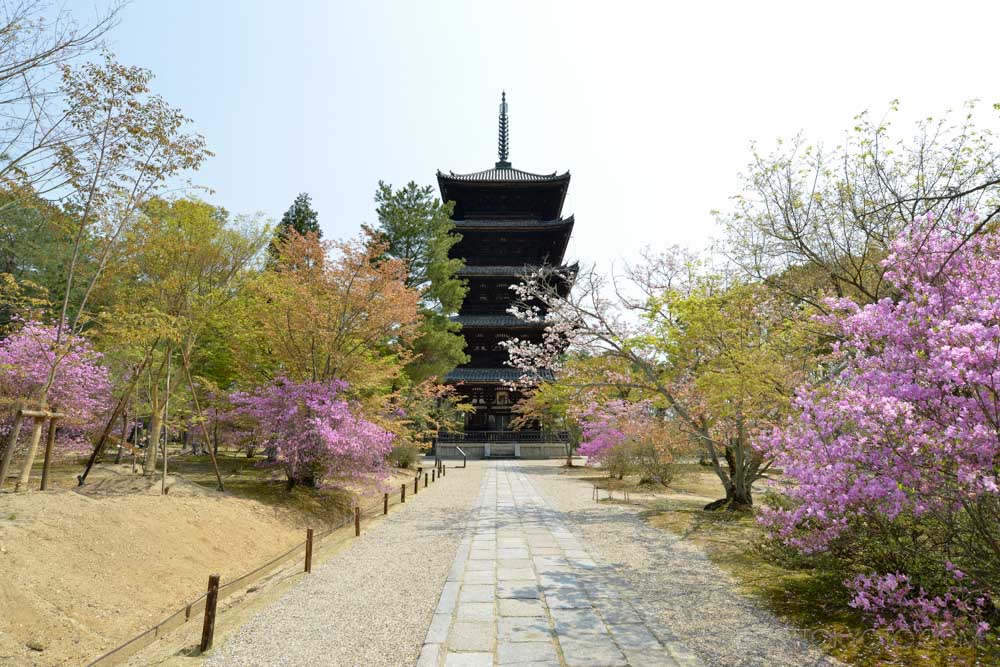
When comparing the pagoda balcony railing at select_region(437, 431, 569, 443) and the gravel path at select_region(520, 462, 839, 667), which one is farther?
the pagoda balcony railing at select_region(437, 431, 569, 443)

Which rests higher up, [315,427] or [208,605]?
[315,427]

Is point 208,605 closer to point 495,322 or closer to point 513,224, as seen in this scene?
point 495,322

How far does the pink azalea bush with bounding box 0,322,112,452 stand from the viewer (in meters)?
10.2

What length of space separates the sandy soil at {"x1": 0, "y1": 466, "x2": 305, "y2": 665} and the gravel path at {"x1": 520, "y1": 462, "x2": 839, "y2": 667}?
5300 millimetres

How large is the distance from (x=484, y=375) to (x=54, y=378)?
2090 cm

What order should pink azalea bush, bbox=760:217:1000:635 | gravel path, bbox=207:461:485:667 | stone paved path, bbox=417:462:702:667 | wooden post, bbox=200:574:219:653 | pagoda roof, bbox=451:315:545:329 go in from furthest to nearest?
pagoda roof, bbox=451:315:545:329 → wooden post, bbox=200:574:219:653 → gravel path, bbox=207:461:485:667 → stone paved path, bbox=417:462:702:667 → pink azalea bush, bbox=760:217:1000:635

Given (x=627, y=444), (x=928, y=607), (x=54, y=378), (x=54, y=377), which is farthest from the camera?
(x=627, y=444)

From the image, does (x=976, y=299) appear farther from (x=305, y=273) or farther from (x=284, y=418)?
(x=305, y=273)

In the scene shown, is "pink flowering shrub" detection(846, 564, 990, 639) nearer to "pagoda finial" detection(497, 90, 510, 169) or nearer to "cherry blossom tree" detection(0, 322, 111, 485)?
"cherry blossom tree" detection(0, 322, 111, 485)

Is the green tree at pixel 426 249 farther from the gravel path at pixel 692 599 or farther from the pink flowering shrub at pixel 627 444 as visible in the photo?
the gravel path at pixel 692 599

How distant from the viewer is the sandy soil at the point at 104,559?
4938mm

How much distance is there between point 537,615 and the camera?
482cm

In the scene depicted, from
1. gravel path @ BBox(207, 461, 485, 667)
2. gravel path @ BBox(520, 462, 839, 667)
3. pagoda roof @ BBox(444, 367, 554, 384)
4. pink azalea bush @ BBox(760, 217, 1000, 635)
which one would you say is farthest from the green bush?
pink azalea bush @ BBox(760, 217, 1000, 635)

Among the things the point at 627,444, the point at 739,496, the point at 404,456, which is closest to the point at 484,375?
the point at 404,456
